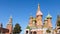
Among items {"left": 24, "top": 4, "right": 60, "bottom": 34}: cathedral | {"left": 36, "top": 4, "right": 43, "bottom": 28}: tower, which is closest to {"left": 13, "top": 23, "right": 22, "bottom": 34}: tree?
{"left": 24, "top": 4, "right": 60, "bottom": 34}: cathedral

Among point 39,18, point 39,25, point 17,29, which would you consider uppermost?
point 39,18

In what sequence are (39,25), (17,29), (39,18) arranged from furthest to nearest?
(17,29), (39,18), (39,25)

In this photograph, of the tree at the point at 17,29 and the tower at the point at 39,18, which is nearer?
the tower at the point at 39,18

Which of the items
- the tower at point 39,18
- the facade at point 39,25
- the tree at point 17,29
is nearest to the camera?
the facade at point 39,25

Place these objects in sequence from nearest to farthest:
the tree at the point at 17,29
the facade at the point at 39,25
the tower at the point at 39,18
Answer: the facade at the point at 39,25 < the tower at the point at 39,18 < the tree at the point at 17,29

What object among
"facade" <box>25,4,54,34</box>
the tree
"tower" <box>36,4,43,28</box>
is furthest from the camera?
the tree

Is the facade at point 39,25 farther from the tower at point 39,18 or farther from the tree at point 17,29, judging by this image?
the tree at point 17,29

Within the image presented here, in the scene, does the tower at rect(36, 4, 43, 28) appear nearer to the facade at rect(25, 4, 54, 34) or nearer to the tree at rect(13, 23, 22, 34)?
the facade at rect(25, 4, 54, 34)

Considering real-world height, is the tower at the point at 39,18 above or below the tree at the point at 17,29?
above

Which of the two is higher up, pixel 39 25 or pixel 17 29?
pixel 39 25

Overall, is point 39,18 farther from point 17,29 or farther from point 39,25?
point 17,29

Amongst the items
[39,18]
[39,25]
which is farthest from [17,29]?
[39,18]

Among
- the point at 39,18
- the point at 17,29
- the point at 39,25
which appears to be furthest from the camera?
the point at 17,29

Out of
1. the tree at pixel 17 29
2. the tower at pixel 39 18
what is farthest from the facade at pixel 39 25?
the tree at pixel 17 29
